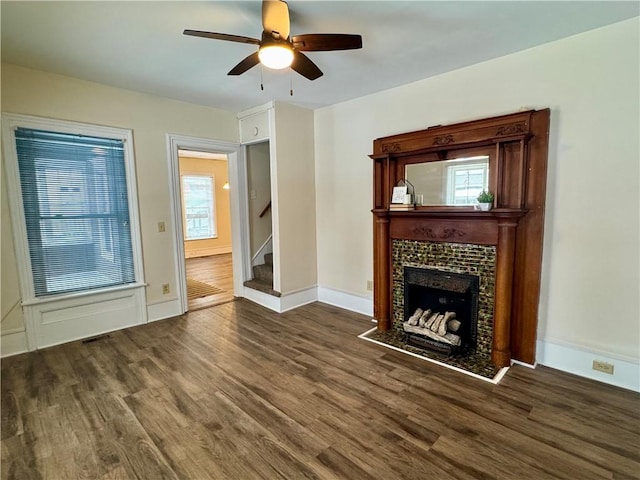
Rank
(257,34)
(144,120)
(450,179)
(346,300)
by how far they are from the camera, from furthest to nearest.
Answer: (346,300) → (144,120) → (450,179) → (257,34)

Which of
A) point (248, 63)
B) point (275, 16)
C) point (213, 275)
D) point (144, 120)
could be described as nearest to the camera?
point (275, 16)

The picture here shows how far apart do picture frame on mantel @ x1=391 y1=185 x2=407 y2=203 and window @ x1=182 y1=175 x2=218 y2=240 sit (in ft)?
20.5

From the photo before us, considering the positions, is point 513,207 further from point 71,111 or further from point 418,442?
point 71,111

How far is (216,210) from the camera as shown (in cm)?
860

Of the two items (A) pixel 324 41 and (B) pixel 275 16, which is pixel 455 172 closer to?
(A) pixel 324 41

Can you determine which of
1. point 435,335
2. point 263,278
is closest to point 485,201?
point 435,335

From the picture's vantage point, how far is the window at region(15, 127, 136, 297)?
2961 mm

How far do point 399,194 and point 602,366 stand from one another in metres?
2.09

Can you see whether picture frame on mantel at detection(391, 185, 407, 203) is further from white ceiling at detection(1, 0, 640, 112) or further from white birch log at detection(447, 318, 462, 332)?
white birch log at detection(447, 318, 462, 332)

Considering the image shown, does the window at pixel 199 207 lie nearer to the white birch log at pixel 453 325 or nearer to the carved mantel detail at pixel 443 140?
the carved mantel detail at pixel 443 140

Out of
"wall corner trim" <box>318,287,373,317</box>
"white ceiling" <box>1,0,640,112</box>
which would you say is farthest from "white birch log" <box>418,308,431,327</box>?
"white ceiling" <box>1,0,640,112</box>

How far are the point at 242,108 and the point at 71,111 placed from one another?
1793mm

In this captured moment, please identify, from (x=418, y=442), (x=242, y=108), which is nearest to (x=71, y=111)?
(x=242, y=108)

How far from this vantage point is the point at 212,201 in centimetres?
854
